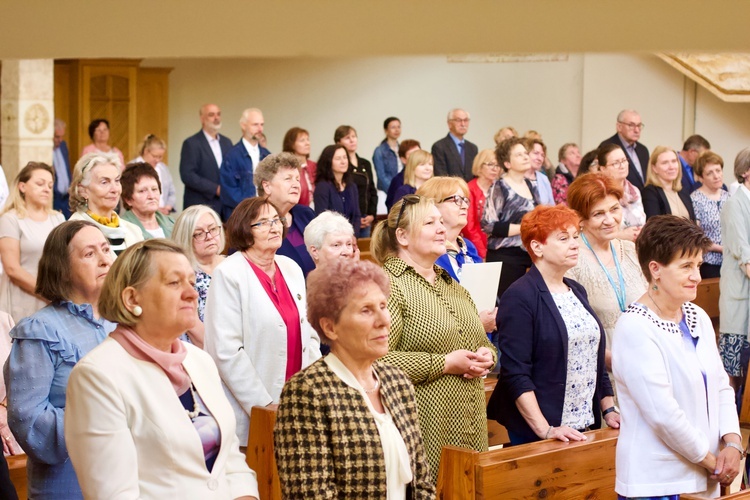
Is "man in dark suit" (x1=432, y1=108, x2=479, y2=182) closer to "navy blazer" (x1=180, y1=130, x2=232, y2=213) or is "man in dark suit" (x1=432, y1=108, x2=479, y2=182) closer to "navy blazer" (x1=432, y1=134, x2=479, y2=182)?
"navy blazer" (x1=432, y1=134, x2=479, y2=182)

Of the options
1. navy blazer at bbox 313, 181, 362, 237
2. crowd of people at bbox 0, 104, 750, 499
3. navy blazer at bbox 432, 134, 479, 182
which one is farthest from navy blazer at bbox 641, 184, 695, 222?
navy blazer at bbox 432, 134, 479, 182

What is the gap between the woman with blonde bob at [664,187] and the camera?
6137mm

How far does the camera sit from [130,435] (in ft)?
6.60

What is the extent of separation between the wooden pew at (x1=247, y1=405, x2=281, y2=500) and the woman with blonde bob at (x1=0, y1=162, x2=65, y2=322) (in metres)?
1.72

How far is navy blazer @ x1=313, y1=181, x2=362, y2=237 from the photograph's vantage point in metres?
6.45

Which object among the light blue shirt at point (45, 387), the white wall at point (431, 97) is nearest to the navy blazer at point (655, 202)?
the light blue shirt at point (45, 387)

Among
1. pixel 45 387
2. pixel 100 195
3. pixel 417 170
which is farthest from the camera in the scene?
pixel 417 170

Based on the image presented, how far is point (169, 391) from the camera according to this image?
210cm

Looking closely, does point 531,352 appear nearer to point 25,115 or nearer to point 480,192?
point 480,192

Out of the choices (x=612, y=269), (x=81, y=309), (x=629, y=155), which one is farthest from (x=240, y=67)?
(x=81, y=309)

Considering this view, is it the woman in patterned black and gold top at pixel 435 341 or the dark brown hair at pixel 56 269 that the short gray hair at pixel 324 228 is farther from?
the dark brown hair at pixel 56 269

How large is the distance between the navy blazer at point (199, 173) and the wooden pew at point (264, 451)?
4.77m

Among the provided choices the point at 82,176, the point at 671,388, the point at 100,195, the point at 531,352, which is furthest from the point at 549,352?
the point at 82,176

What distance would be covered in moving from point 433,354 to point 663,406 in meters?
0.71
